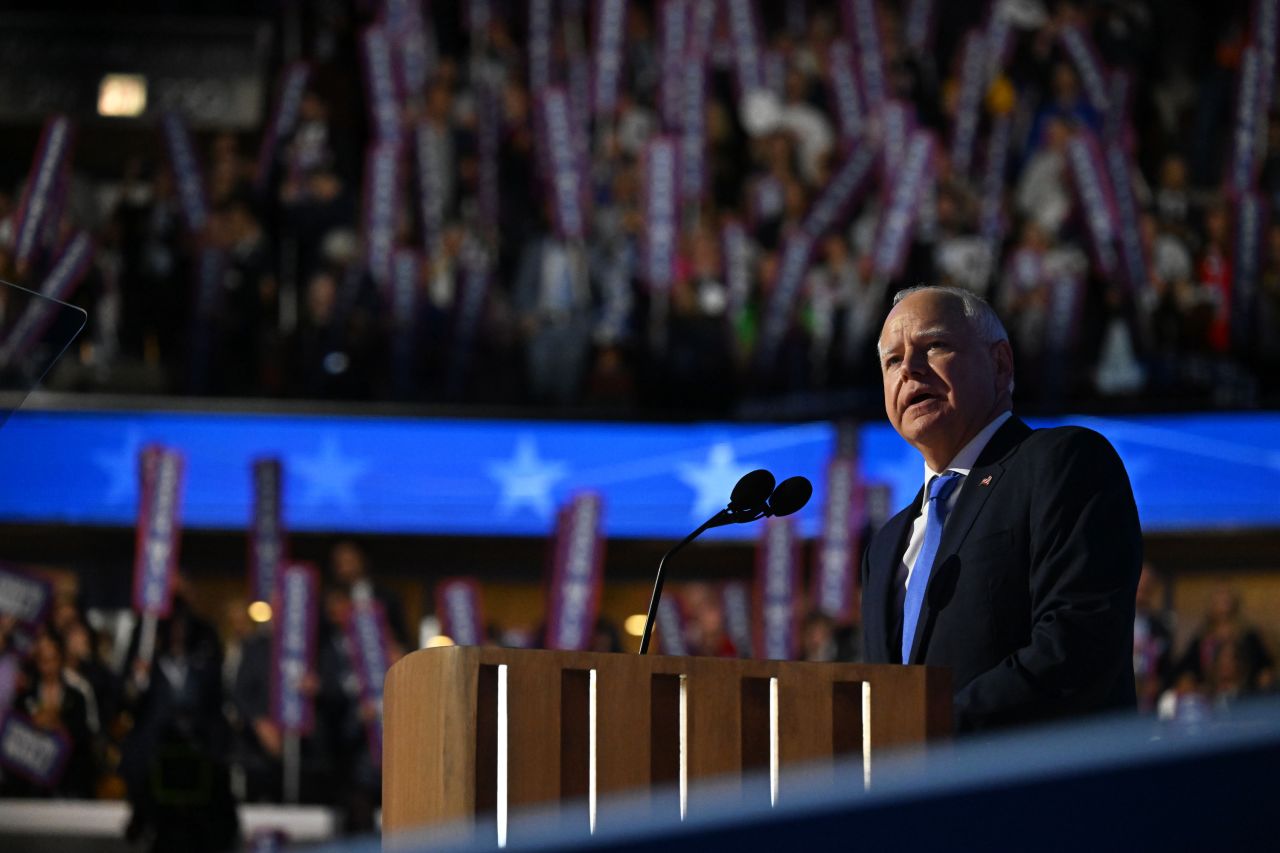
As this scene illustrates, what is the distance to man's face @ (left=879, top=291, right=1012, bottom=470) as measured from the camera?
7.47ft

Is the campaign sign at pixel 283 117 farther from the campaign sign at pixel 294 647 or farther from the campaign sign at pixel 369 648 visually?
the campaign sign at pixel 369 648

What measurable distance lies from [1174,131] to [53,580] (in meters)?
5.79

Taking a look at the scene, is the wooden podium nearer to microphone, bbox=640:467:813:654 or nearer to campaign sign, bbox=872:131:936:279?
Answer: microphone, bbox=640:467:813:654

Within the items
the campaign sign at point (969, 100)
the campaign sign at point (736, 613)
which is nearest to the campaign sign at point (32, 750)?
the campaign sign at point (736, 613)

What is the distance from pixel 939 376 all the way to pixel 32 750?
606cm

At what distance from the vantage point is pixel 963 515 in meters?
2.17

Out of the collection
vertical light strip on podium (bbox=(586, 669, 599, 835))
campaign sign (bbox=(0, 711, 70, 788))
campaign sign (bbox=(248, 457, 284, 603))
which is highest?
vertical light strip on podium (bbox=(586, 669, 599, 835))

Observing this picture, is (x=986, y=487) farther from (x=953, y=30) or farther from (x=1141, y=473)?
(x=953, y=30)

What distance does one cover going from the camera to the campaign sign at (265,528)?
7.96 m

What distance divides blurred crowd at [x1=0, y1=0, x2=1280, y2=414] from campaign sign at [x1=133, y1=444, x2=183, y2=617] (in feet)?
1.21

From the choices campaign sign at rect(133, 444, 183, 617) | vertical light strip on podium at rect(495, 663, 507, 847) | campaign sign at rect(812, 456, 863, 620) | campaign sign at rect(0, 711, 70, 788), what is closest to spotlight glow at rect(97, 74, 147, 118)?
campaign sign at rect(133, 444, 183, 617)

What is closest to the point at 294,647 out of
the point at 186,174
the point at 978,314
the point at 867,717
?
the point at 186,174

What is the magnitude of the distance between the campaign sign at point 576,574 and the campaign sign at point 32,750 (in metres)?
2.05

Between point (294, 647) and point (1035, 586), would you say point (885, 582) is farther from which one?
point (294, 647)
